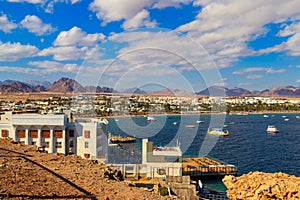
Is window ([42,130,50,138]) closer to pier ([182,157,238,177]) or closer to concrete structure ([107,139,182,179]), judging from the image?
concrete structure ([107,139,182,179])

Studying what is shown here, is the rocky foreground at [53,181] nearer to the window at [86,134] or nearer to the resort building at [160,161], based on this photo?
the window at [86,134]

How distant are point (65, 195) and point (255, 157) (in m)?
28.2

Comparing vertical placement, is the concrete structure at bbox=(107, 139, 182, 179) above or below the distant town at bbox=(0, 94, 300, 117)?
below

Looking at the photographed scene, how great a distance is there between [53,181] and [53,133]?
522 inches

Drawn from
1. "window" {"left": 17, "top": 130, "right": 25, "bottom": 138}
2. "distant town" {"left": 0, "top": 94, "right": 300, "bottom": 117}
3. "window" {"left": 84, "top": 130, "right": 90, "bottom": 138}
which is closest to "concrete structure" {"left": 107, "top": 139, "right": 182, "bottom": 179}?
"window" {"left": 84, "top": 130, "right": 90, "bottom": 138}

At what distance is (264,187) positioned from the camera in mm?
7812

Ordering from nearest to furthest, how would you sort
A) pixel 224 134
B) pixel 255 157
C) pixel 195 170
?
pixel 195 170 < pixel 255 157 < pixel 224 134

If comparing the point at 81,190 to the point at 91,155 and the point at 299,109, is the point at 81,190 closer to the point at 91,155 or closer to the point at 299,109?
the point at 91,155

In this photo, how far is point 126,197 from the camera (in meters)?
5.73

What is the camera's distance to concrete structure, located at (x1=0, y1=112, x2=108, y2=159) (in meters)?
18.4

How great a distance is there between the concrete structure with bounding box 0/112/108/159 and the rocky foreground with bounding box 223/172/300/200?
37.9ft

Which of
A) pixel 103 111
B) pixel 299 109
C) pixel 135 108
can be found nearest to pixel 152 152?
pixel 103 111

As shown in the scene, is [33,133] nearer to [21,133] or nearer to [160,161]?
[21,133]

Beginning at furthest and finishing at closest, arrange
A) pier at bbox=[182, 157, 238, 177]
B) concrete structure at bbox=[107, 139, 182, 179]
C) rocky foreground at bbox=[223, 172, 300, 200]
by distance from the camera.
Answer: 1. pier at bbox=[182, 157, 238, 177]
2. concrete structure at bbox=[107, 139, 182, 179]
3. rocky foreground at bbox=[223, 172, 300, 200]
